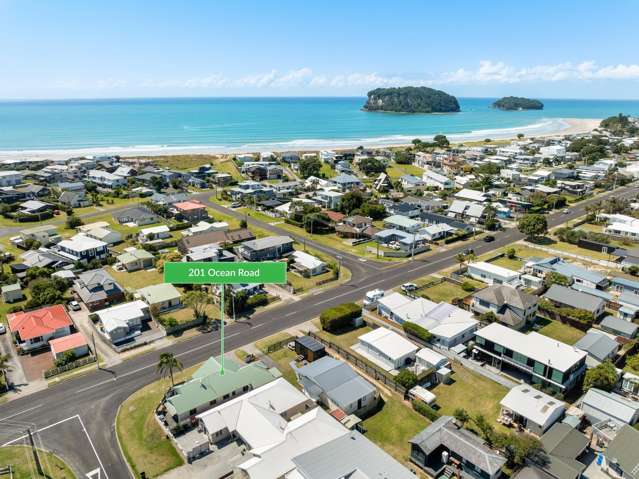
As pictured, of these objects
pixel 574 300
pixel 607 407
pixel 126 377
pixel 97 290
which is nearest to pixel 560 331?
pixel 574 300

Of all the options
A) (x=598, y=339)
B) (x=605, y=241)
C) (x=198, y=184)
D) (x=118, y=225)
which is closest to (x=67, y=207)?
(x=118, y=225)

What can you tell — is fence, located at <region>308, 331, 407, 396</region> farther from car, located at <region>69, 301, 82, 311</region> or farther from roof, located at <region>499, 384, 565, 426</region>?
car, located at <region>69, 301, 82, 311</region>

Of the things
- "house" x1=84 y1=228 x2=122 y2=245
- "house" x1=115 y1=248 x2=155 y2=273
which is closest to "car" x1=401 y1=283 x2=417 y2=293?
"house" x1=115 y1=248 x2=155 y2=273

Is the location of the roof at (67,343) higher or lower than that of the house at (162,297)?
lower

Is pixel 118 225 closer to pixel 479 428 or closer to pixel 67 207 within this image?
pixel 67 207

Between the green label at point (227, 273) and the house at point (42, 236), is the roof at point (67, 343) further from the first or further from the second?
the house at point (42, 236)

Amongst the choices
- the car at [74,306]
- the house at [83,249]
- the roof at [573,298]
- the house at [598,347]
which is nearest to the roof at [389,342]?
the house at [598,347]

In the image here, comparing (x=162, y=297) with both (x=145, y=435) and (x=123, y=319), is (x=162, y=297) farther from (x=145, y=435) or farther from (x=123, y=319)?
(x=145, y=435)
